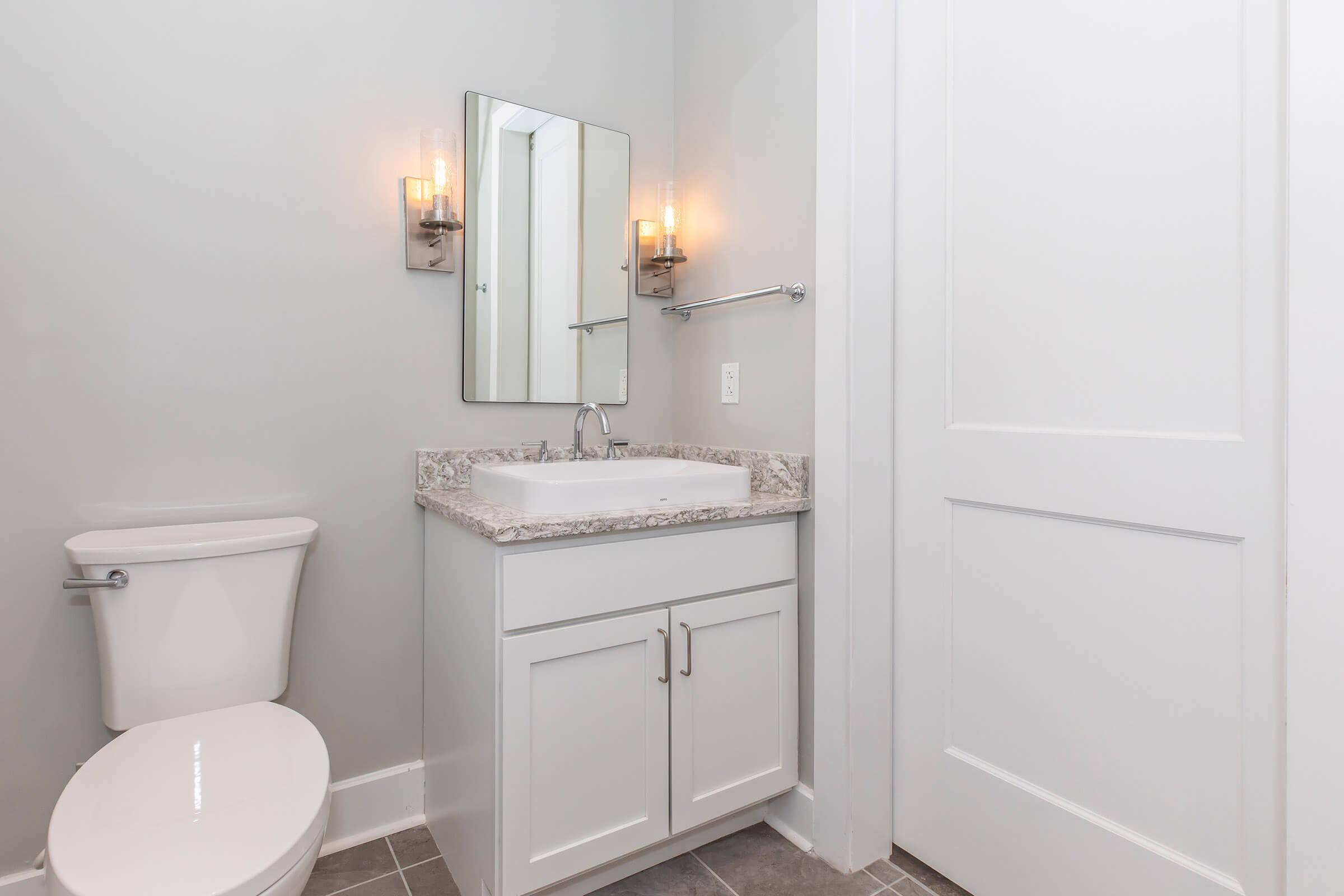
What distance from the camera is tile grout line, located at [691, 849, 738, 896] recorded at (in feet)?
4.65

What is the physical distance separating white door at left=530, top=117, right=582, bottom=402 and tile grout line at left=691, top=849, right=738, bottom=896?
3.83ft

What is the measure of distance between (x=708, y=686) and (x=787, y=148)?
126 cm

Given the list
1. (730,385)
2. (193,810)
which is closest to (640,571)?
(730,385)

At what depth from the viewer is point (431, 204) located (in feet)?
5.28

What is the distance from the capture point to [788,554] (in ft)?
5.14

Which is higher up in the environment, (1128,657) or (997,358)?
(997,358)

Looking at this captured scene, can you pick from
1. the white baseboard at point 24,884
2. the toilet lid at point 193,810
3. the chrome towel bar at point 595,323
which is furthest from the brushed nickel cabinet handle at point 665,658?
the white baseboard at point 24,884

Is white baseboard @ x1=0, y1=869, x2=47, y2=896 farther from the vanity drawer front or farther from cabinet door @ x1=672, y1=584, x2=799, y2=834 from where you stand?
cabinet door @ x1=672, y1=584, x2=799, y2=834

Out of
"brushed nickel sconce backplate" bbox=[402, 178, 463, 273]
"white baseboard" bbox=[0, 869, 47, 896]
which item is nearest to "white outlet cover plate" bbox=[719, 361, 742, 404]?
"brushed nickel sconce backplate" bbox=[402, 178, 463, 273]

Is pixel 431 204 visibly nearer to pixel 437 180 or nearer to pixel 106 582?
pixel 437 180

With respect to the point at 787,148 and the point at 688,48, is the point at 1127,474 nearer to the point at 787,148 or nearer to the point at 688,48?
the point at 787,148

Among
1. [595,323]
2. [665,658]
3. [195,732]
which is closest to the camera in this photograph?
[195,732]

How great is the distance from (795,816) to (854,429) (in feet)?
3.05

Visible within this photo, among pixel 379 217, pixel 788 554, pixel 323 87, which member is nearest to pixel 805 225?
pixel 788 554
